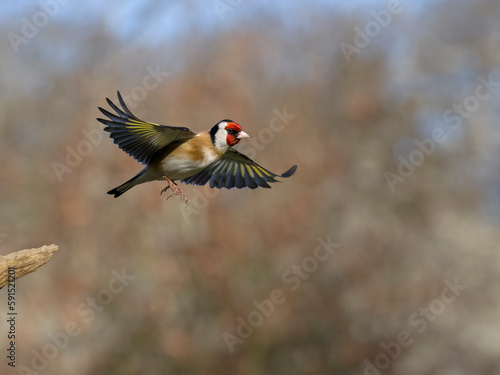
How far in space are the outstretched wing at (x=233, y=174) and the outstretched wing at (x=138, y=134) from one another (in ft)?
1.90

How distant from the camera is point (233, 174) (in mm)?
6012

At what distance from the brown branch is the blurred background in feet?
43.1

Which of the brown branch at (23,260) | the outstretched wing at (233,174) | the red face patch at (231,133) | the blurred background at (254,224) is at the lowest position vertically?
the brown branch at (23,260)

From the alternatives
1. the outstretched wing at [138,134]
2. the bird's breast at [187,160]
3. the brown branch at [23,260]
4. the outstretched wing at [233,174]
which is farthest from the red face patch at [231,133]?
the brown branch at [23,260]

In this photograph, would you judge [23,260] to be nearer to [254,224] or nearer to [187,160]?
[187,160]

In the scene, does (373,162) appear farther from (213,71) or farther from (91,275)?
(91,275)

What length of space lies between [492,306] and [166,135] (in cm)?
1745

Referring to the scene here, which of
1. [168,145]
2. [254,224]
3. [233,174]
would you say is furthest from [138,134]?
[254,224]

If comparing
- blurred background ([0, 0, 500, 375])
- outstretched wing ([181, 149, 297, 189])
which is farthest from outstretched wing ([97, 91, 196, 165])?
blurred background ([0, 0, 500, 375])

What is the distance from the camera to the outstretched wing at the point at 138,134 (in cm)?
511

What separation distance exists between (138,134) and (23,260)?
1070 millimetres

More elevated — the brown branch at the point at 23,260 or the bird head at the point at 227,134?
the bird head at the point at 227,134

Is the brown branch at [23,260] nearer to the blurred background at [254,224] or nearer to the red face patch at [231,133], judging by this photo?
the red face patch at [231,133]

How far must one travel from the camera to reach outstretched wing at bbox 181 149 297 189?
590 cm
